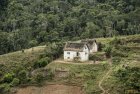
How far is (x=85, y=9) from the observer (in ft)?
270

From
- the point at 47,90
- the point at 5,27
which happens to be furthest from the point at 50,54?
the point at 5,27

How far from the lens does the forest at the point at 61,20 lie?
71188mm

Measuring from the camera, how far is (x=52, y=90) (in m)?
48.3

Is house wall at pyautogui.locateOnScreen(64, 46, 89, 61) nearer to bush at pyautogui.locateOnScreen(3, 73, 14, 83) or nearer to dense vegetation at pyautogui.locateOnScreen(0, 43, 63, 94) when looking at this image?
dense vegetation at pyautogui.locateOnScreen(0, 43, 63, 94)

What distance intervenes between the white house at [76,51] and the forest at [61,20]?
15.4 metres

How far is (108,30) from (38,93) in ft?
93.5

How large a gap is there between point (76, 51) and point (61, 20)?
2709 cm

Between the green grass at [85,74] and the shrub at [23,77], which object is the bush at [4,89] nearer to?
the shrub at [23,77]

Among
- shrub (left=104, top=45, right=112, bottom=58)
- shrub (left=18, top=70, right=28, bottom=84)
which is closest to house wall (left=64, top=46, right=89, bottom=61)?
shrub (left=104, top=45, right=112, bottom=58)

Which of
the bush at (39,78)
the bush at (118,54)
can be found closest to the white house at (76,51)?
the bush at (118,54)

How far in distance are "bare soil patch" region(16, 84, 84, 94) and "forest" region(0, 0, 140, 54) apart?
21.2m

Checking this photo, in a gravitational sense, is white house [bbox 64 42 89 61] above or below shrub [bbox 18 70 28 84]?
above

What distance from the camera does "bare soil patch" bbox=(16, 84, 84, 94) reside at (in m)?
47.8

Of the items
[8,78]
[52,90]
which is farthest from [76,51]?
[8,78]
